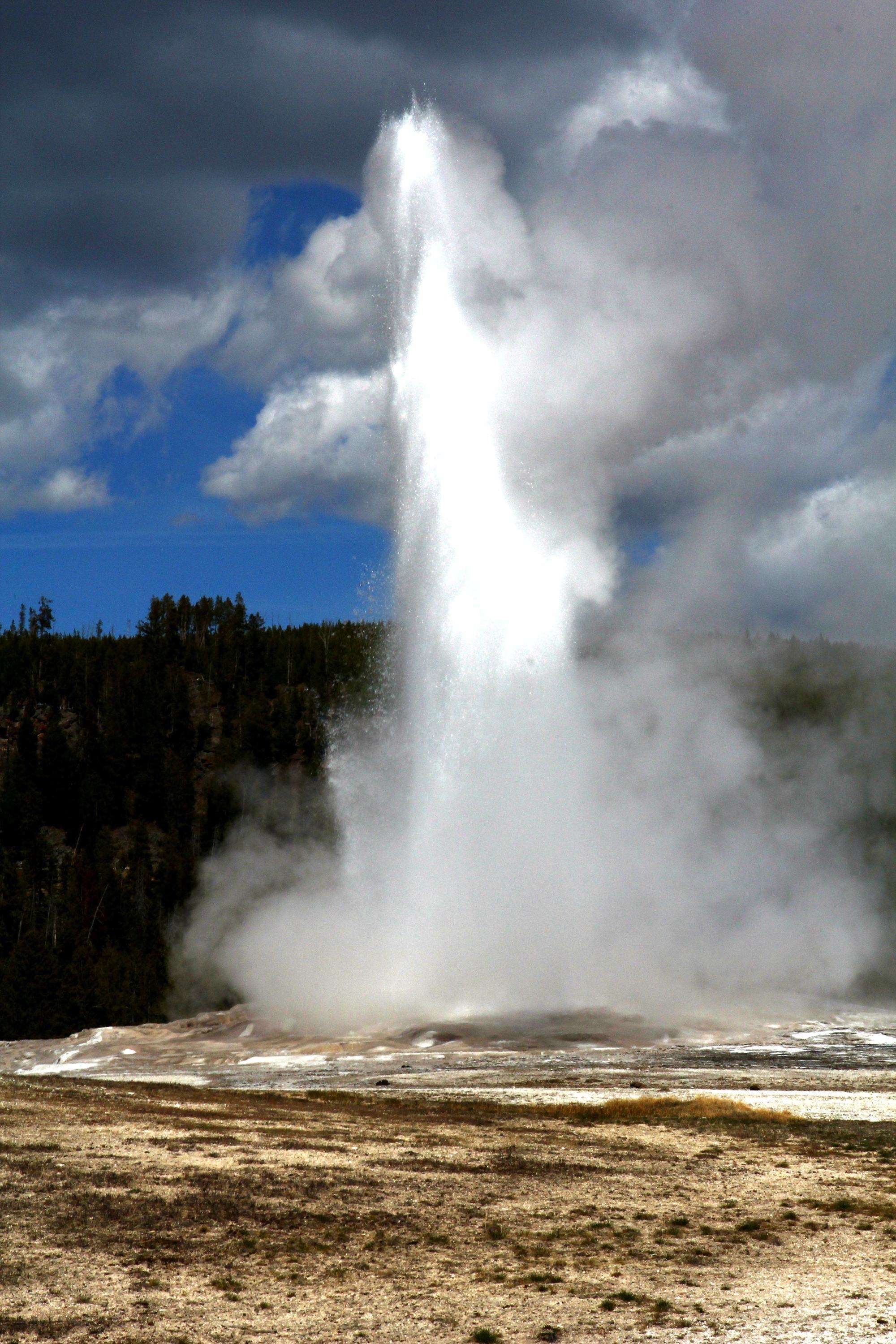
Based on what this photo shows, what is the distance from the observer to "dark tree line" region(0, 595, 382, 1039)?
196 ft

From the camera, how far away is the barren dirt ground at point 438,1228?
958 cm

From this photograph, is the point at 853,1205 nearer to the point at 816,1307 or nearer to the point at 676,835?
the point at 816,1307

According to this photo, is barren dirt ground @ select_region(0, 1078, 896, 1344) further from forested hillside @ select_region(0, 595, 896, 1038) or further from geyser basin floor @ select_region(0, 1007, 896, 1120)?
forested hillside @ select_region(0, 595, 896, 1038)

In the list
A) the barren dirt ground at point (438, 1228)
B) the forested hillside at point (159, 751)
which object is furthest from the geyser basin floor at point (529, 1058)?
the forested hillside at point (159, 751)

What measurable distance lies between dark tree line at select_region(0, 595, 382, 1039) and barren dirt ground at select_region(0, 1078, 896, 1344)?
1033 inches

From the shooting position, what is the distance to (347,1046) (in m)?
30.1

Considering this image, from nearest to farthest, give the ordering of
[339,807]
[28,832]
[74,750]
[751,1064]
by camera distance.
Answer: [751,1064] → [339,807] → [28,832] → [74,750]

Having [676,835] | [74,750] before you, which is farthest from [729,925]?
[74,750]

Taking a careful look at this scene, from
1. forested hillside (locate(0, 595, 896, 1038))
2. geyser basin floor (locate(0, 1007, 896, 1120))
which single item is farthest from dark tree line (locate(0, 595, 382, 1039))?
geyser basin floor (locate(0, 1007, 896, 1120))

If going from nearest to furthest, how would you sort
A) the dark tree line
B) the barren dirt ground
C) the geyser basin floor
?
the barren dirt ground, the geyser basin floor, the dark tree line

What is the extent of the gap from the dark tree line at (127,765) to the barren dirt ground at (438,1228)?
26.2 m

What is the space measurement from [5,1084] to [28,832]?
→ 7218cm

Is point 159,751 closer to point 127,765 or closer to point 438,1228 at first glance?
point 127,765

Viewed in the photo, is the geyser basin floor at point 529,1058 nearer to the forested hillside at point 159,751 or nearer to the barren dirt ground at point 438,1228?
the barren dirt ground at point 438,1228
